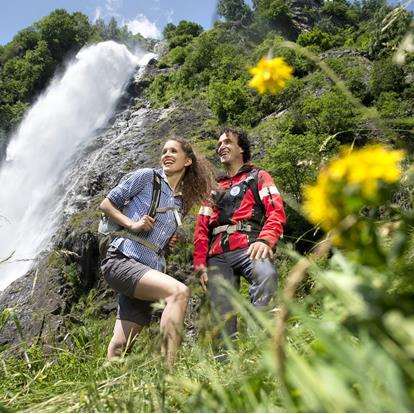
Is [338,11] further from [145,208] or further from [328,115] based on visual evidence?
[145,208]

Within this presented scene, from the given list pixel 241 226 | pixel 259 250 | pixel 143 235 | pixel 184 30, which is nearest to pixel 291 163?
pixel 241 226

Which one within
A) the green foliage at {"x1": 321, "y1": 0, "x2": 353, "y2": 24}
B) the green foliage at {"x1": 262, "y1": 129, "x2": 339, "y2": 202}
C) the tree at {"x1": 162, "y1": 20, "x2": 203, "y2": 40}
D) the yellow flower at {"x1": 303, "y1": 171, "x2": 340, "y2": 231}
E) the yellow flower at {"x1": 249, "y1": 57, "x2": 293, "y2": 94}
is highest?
the tree at {"x1": 162, "y1": 20, "x2": 203, "y2": 40}

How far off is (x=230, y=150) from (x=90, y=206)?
36.3 ft

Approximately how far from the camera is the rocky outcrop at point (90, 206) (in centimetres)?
852

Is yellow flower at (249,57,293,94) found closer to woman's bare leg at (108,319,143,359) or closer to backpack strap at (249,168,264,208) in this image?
woman's bare leg at (108,319,143,359)

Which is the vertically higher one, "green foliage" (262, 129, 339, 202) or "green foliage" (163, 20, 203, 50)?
"green foliage" (163, 20, 203, 50)

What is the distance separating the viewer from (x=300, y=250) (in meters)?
9.26

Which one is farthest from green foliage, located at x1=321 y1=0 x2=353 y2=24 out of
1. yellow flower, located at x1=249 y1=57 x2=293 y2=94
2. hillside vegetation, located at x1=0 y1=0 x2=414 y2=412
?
yellow flower, located at x1=249 y1=57 x2=293 y2=94

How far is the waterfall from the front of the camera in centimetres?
1532

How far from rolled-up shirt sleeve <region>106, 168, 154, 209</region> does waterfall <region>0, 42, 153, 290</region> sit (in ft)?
37.7

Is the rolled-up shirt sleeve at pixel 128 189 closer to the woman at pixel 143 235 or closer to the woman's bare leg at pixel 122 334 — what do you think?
the woman at pixel 143 235

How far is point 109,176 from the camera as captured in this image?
15.0m

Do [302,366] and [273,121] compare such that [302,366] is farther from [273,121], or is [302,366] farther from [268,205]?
[273,121]

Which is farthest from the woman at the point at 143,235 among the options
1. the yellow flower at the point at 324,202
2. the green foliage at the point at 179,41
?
the green foliage at the point at 179,41
